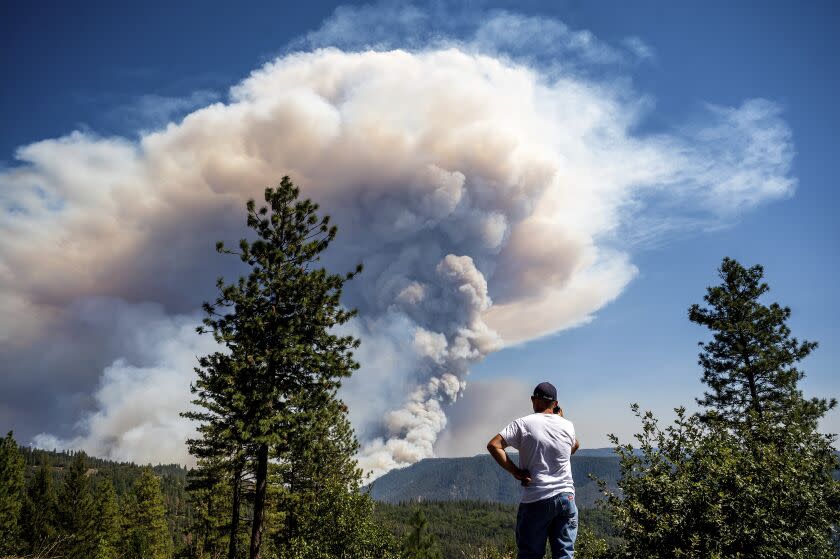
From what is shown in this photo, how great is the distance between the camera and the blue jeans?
4316mm

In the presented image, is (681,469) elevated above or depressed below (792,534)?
above

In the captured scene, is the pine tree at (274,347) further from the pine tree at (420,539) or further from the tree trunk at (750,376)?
the pine tree at (420,539)

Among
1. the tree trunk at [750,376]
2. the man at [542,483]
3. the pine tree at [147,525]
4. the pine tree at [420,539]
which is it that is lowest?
the pine tree at [420,539]

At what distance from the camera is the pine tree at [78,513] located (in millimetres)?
48844

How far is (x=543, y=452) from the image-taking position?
441cm

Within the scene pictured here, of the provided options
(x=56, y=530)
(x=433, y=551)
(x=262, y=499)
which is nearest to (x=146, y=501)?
(x=56, y=530)

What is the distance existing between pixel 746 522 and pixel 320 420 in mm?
11939

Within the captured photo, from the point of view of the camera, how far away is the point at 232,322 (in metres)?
15.4

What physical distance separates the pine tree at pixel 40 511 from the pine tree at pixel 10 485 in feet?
6.66

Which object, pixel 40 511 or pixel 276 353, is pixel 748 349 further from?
pixel 40 511

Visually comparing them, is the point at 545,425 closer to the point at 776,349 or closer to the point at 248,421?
the point at 248,421

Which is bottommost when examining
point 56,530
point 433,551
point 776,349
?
point 433,551

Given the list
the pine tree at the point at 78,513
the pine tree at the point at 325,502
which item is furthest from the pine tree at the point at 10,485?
the pine tree at the point at 325,502

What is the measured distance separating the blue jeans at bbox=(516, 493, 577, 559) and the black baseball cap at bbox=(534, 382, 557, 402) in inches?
35.5
